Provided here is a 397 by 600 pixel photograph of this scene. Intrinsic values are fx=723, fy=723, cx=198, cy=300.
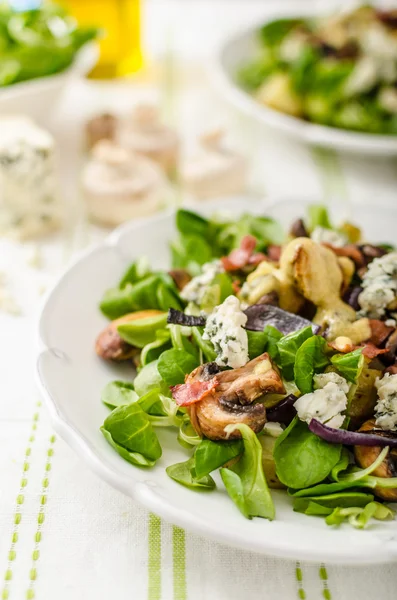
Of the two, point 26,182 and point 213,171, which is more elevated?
point 26,182

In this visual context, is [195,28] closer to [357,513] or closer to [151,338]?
[151,338]

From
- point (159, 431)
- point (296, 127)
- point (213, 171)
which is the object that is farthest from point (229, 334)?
point (296, 127)

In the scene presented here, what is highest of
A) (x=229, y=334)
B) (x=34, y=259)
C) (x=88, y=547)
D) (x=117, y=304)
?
(x=229, y=334)

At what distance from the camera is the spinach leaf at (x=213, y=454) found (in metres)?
1.62

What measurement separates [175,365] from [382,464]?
22.2 inches

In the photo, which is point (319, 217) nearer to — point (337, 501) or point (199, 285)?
point (199, 285)

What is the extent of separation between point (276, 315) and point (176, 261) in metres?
0.61

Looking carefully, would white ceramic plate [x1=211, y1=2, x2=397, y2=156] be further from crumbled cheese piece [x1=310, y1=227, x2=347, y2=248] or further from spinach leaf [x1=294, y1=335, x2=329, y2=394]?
spinach leaf [x1=294, y1=335, x2=329, y2=394]

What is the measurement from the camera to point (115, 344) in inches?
81.4

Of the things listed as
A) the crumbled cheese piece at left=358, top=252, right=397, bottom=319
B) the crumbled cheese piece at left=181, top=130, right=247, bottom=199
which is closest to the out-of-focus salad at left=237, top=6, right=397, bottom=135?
the crumbled cheese piece at left=181, top=130, right=247, bottom=199

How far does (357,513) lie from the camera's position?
157cm

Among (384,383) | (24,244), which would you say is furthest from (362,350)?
(24,244)

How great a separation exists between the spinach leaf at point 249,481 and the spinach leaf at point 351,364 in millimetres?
281

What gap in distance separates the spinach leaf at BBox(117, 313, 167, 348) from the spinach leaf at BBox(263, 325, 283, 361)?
32 cm
